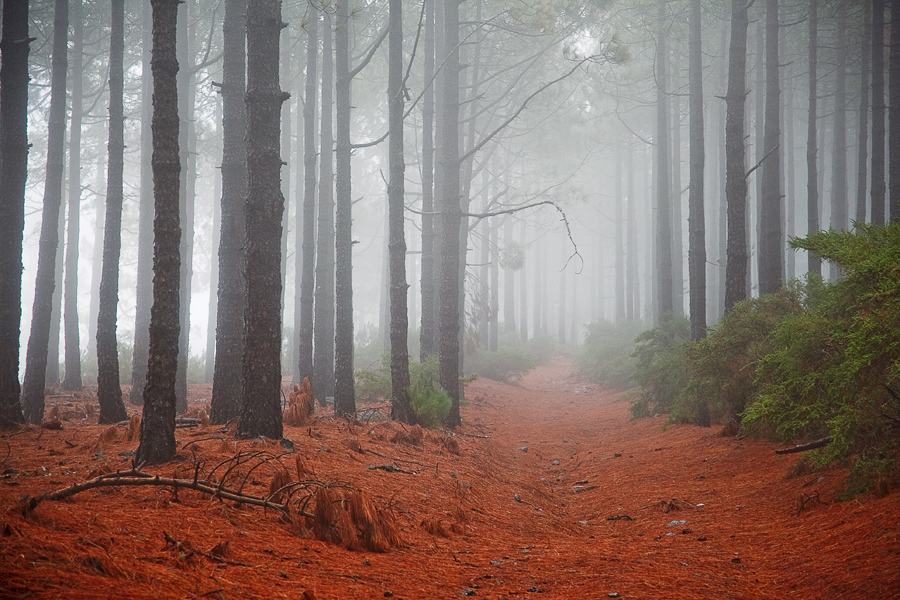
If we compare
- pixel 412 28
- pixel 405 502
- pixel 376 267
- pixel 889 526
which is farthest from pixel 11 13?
pixel 376 267

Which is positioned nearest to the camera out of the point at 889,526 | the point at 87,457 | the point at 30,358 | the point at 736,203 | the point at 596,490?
the point at 889,526

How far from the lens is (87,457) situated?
5652 millimetres

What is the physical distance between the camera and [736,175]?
11.0m

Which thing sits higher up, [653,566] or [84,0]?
[84,0]

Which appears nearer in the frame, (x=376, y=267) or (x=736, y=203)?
(x=736, y=203)

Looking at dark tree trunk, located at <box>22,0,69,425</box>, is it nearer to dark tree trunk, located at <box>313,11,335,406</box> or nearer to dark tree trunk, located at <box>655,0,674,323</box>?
dark tree trunk, located at <box>313,11,335,406</box>

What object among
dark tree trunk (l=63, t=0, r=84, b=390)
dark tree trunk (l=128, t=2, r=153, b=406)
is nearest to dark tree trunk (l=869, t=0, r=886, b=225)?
dark tree trunk (l=128, t=2, r=153, b=406)

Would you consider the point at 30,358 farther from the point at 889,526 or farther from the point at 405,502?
the point at 889,526

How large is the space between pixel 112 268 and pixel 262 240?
5.12 m

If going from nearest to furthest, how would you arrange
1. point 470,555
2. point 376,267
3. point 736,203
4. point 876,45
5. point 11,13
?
point 470,555
point 11,13
point 736,203
point 876,45
point 376,267

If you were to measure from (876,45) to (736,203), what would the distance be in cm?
770

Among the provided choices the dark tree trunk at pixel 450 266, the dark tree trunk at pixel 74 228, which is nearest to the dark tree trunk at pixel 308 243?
the dark tree trunk at pixel 450 266

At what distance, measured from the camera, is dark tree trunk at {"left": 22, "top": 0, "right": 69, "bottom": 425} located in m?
9.57

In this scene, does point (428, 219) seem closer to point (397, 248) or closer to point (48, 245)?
point (397, 248)
